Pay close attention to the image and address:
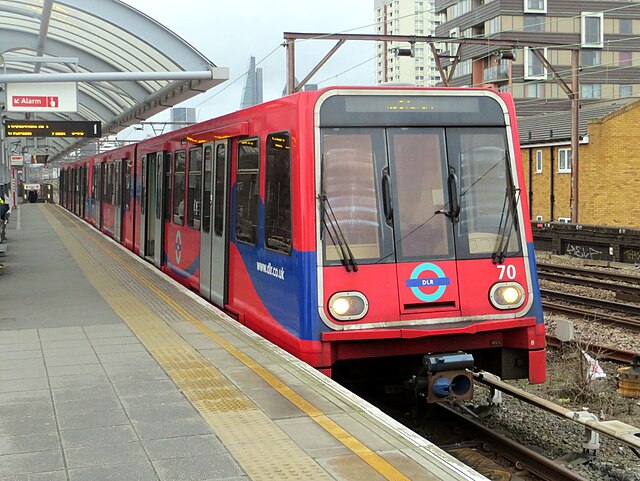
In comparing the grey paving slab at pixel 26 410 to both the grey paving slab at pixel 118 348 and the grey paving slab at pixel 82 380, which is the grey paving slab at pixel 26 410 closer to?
the grey paving slab at pixel 82 380

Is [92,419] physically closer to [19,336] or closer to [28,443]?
[28,443]

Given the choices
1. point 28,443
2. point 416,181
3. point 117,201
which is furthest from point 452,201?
point 117,201

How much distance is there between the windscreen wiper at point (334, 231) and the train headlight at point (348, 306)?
0.27 metres

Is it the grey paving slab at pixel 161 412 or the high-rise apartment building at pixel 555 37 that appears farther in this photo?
the high-rise apartment building at pixel 555 37

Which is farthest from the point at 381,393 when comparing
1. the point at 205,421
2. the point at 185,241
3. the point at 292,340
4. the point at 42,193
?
the point at 42,193

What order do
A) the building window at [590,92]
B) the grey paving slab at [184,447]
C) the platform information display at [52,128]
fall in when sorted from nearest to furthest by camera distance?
the grey paving slab at [184,447], the platform information display at [52,128], the building window at [590,92]

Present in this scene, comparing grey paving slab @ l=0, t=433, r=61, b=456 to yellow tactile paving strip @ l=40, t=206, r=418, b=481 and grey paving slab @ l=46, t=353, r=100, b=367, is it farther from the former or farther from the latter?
grey paving slab @ l=46, t=353, r=100, b=367

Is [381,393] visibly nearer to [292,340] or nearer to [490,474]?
[292,340]

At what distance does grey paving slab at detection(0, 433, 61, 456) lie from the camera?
4.97m

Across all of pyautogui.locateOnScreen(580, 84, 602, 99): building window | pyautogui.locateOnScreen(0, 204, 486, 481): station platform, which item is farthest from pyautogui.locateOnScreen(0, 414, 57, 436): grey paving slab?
pyautogui.locateOnScreen(580, 84, 602, 99): building window

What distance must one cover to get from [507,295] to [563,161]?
25909 millimetres

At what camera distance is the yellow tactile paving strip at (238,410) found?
15.3ft

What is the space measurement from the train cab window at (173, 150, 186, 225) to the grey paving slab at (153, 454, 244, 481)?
7.69 metres

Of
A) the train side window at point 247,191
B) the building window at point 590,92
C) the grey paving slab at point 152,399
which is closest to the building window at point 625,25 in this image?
the building window at point 590,92
